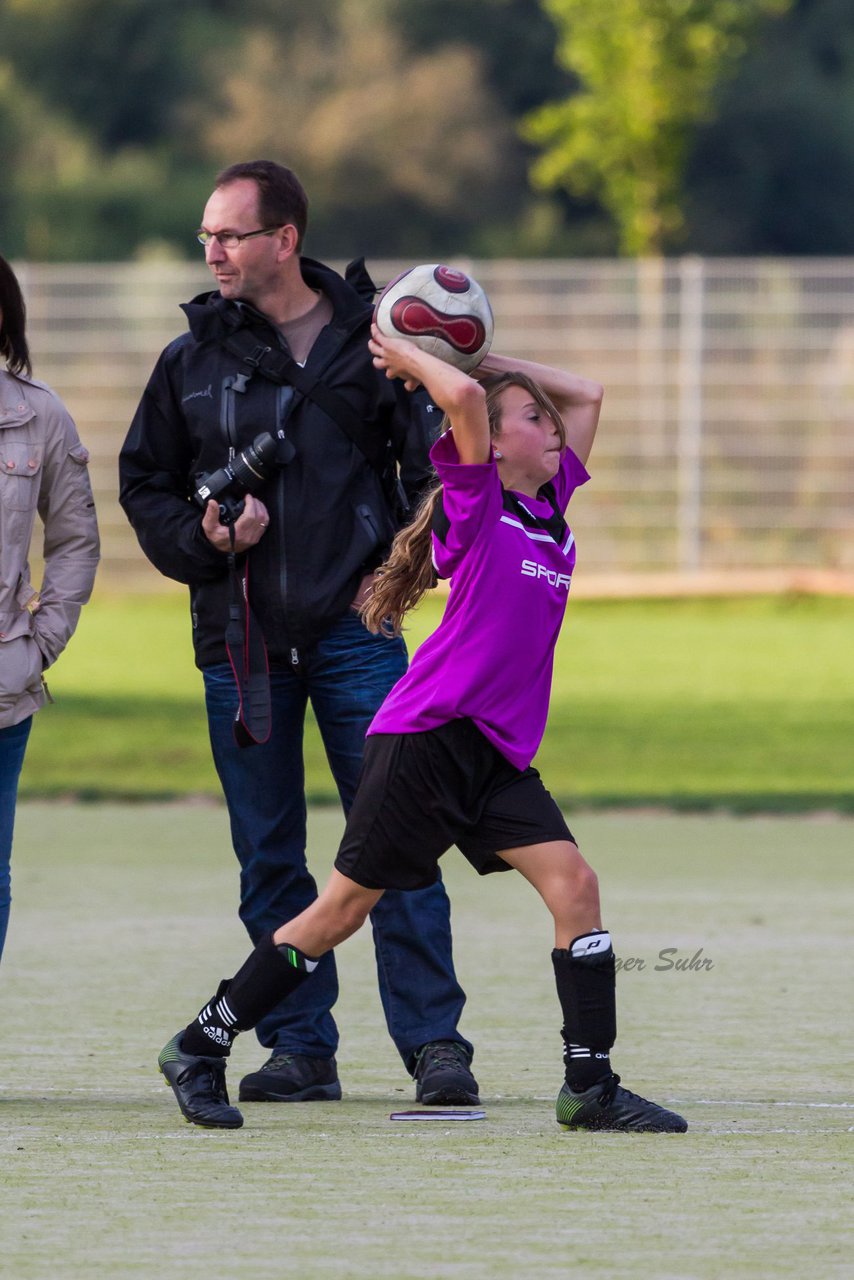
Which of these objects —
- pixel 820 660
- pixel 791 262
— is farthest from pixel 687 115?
pixel 820 660

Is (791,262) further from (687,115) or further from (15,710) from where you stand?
A: (15,710)

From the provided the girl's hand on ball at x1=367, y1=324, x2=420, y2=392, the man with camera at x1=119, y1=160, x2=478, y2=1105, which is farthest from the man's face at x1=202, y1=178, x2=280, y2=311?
the girl's hand on ball at x1=367, y1=324, x2=420, y2=392

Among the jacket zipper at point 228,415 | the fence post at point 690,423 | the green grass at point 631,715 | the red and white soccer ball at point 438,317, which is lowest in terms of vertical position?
the green grass at point 631,715

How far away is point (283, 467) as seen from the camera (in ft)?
18.2

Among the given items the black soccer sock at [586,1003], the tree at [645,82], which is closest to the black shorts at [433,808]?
the black soccer sock at [586,1003]

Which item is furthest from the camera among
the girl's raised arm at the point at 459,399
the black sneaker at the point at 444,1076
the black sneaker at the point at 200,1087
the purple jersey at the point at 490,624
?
the black sneaker at the point at 444,1076

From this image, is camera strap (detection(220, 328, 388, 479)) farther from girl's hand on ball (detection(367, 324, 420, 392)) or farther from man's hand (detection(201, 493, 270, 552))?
girl's hand on ball (detection(367, 324, 420, 392))

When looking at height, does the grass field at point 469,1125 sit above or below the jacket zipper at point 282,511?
below

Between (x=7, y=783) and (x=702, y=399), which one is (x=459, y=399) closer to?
(x=7, y=783)

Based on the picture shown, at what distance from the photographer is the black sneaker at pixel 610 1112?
492 cm

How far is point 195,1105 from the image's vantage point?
16.5 ft

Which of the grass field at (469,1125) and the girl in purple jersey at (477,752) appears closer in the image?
the grass field at (469,1125)

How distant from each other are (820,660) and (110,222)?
1256 inches

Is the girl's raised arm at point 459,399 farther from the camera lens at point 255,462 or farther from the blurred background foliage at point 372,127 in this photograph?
the blurred background foliage at point 372,127
